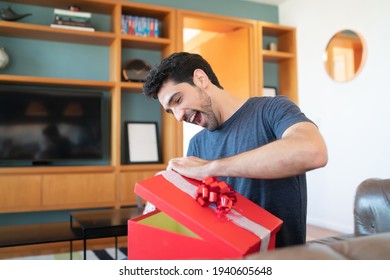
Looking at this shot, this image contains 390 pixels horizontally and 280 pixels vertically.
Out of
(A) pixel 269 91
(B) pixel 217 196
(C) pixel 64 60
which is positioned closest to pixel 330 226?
(A) pixel 269 91

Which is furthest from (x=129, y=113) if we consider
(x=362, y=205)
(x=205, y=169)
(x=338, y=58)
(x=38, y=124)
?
(x=205, y=169)

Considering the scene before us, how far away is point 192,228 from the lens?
652 mm

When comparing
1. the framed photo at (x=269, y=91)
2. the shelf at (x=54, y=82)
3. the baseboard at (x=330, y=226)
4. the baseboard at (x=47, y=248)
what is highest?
the framed photo at (x=269, y=91)

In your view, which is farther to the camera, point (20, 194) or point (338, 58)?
point (338, 58)

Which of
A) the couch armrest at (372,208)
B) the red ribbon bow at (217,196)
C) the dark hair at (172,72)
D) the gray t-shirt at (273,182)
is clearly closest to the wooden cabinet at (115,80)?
the couch armrest at (372,208)

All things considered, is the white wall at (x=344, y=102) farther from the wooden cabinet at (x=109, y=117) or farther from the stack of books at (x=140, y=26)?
the stack of books at (x=140, y=26)

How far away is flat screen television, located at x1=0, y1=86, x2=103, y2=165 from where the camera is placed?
10.8 ft

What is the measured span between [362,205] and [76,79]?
2.95 meters

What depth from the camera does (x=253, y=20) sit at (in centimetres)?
437

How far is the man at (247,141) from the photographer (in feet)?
2.54

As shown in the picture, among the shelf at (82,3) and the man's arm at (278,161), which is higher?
the shelf at (82,3)

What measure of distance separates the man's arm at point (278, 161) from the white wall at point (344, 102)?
299cm

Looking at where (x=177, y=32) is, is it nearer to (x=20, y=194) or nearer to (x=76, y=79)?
(x=76, y=79)

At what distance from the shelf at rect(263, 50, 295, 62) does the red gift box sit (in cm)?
383
